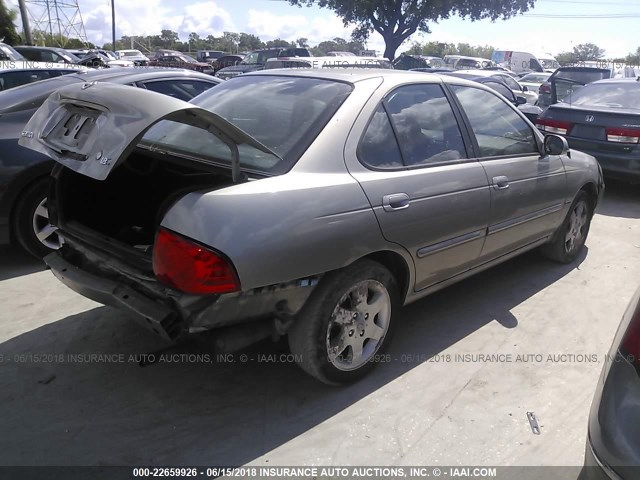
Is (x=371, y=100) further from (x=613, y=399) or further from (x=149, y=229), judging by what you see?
(x=613, y=399)

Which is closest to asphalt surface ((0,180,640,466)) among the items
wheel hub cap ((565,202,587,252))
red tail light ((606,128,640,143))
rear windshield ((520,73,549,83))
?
wheel hub cap ((565,202,587,252))

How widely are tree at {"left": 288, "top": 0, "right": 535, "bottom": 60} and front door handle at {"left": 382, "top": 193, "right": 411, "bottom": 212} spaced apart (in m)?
33.8

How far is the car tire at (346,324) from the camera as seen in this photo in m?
2.68

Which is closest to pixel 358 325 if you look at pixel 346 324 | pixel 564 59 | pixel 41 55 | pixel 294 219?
pixel 346 324

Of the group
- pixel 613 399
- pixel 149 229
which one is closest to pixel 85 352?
pixel 149 229

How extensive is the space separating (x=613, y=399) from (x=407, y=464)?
100 centimetres

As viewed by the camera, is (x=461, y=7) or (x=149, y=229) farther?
(x=461, y=7)

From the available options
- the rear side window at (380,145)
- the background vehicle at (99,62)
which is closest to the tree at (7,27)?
the background vehicle at (99,62)

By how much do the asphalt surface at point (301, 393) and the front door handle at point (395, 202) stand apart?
941 millimetres

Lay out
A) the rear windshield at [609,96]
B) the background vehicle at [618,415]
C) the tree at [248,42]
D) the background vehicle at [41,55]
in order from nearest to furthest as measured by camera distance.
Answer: the background vehicle at [618,415] → the rear windshield at [609,96] → the background vehicle at [41,55] → the tree at [248,42]

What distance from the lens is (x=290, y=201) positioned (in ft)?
8.11

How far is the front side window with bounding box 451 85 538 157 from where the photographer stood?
12.1 feet

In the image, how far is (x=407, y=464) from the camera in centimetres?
246

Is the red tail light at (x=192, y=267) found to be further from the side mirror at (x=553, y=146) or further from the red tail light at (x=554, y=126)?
the red tail light at (x=554, y=126)
